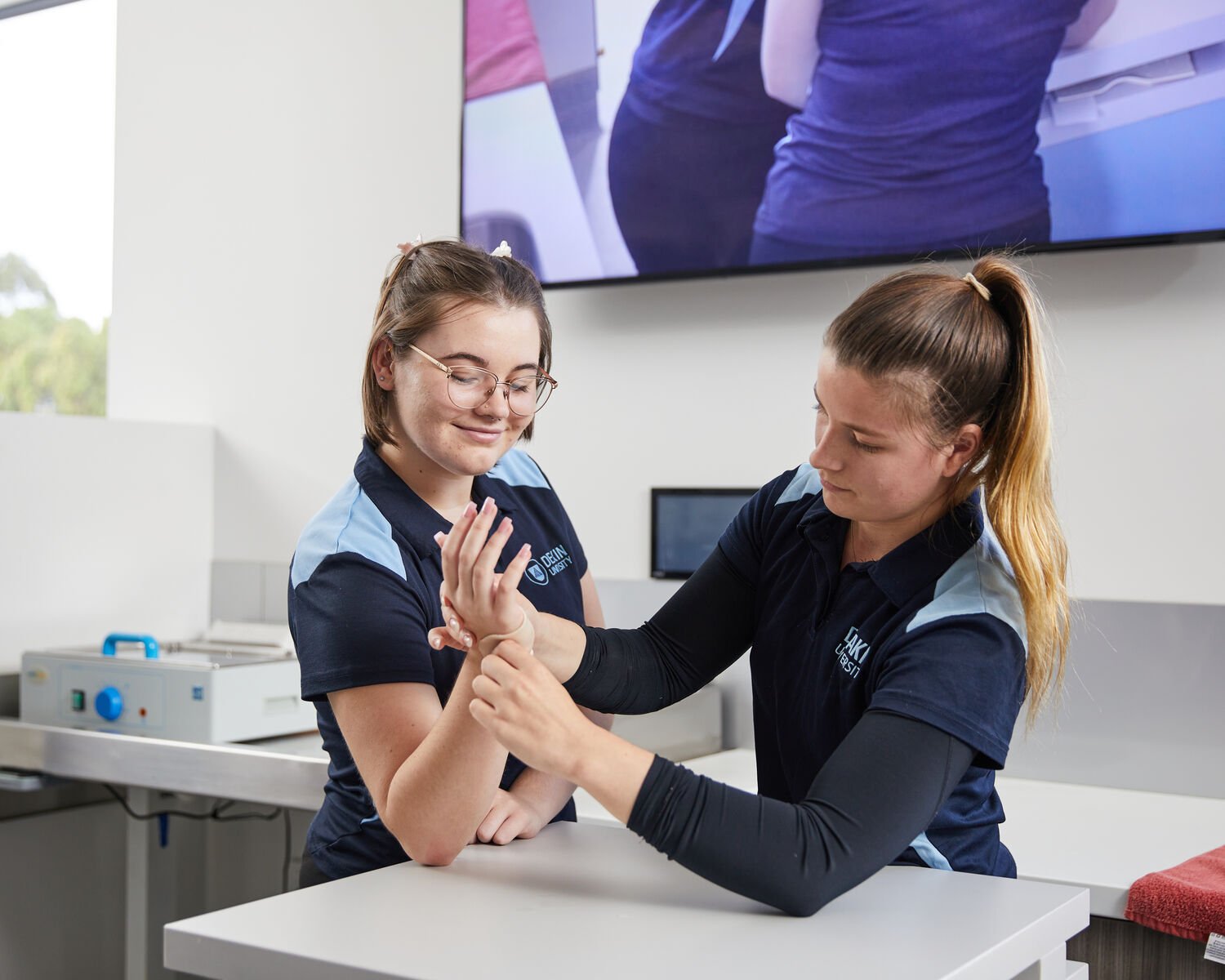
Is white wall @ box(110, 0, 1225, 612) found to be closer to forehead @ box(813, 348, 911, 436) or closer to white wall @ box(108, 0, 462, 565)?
white wall @ box(108, 0, 462, 565)

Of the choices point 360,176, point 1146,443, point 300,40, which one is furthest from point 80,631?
point 1146,443

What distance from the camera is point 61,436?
2748mm

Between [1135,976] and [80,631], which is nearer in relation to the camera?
[1135,976]

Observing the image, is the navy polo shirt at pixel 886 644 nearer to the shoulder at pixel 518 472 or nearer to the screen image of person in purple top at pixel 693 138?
the shoulder at pixel 518 472

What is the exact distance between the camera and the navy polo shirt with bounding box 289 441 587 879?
3.80ft

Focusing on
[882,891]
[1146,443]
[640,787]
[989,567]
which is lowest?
[882,891]

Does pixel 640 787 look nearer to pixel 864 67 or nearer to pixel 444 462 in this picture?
pixel 444 462

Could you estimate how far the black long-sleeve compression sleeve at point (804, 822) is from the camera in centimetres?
98

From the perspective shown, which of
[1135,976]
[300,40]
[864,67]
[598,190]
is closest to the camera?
[1135,976]

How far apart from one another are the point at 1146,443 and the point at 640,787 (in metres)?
1.35

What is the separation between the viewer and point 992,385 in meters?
1.18

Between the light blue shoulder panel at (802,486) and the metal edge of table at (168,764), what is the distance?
1.05m

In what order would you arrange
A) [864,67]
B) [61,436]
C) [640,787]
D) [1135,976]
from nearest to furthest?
[640,787] → [1135,976] → [864,67] → [61,436]

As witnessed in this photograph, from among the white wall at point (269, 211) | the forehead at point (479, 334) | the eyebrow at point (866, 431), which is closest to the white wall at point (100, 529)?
the white wall at point (269, 211)
